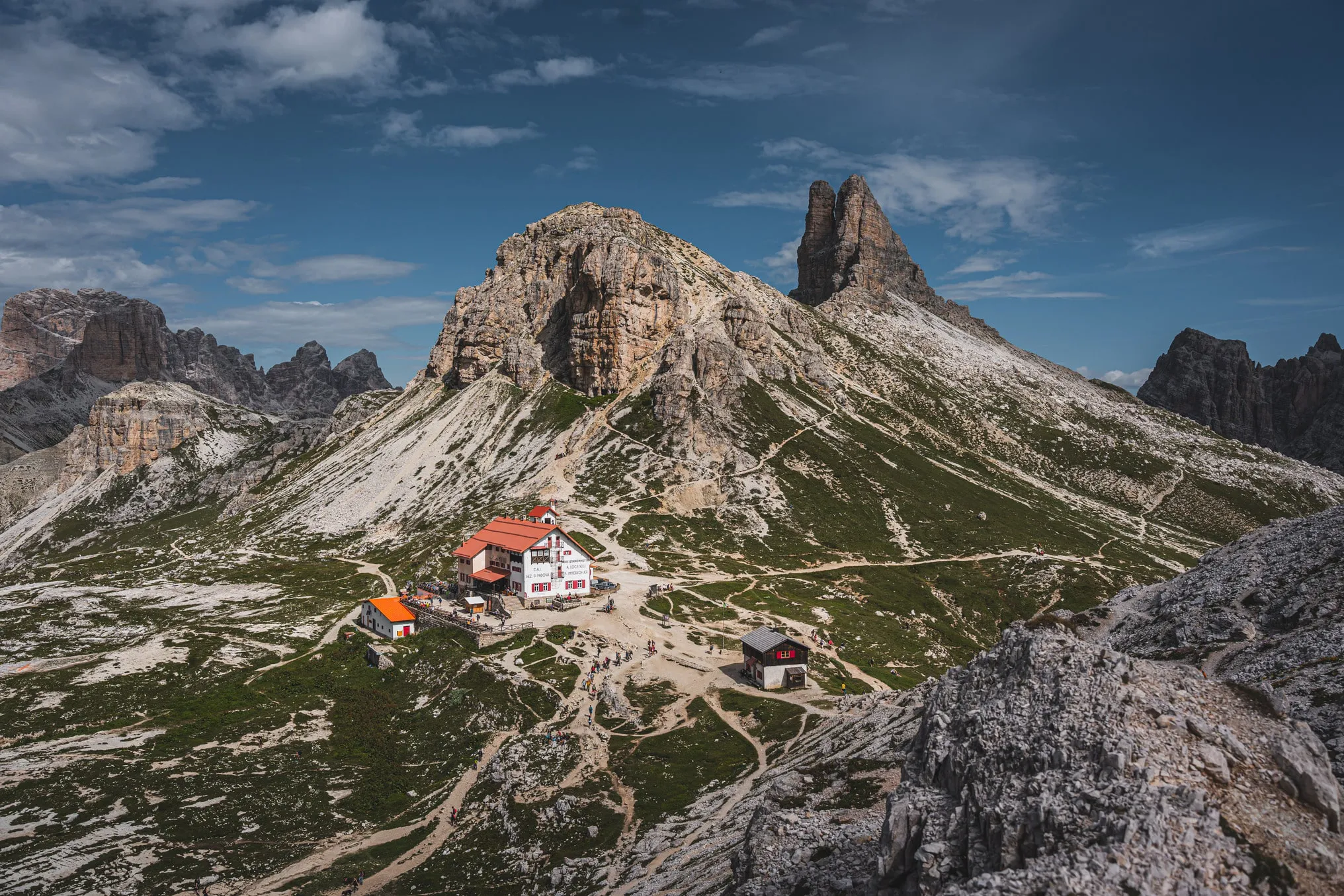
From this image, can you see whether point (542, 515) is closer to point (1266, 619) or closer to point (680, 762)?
point (680, 762)

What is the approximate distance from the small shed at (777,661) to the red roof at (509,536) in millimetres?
33275

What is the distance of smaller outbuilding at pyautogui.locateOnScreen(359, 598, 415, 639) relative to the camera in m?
93.4

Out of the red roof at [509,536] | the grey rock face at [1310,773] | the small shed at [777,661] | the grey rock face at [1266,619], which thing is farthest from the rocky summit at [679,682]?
the red roof at [509,536]

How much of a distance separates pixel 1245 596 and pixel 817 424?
446 ft

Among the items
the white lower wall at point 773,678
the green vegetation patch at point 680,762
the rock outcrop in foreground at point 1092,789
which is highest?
the rock outcrop in foreground at point 1092,789

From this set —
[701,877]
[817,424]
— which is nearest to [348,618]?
[701,877]

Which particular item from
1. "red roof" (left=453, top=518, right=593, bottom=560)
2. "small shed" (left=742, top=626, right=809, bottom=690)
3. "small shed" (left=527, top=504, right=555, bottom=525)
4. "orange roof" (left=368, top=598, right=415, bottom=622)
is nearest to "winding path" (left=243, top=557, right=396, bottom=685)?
"orange roof" (left=368, top=598, right=415, bottom=622)

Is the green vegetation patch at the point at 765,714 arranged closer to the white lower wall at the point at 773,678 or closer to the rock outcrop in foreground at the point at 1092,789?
the white lower wall at the point at 773,678

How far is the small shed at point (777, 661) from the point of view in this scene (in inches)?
2938

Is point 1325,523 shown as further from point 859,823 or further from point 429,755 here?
point 429,755

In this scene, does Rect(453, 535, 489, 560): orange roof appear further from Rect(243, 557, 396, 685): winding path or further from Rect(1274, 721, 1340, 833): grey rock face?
Rect(1274, 721, 1340, 833): grey rock face

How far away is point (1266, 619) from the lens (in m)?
43.2

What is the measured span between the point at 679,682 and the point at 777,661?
1046cm

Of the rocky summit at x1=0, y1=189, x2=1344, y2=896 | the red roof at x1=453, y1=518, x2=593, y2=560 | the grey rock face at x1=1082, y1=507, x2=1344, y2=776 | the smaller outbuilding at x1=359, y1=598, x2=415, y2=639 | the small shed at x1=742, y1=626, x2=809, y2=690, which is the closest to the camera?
the rocky summit at x1=0, y1=189, x2=1344, y2=896
